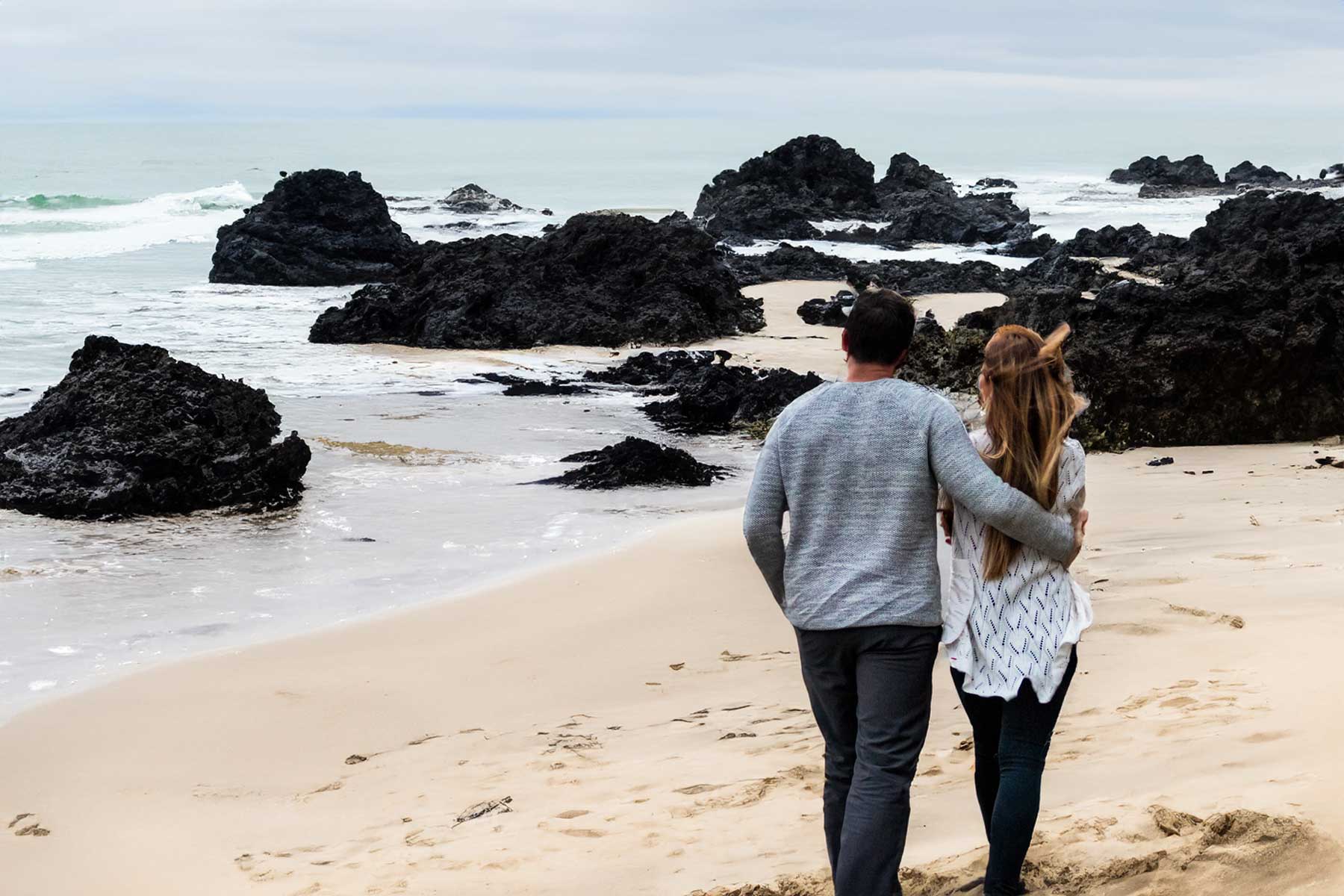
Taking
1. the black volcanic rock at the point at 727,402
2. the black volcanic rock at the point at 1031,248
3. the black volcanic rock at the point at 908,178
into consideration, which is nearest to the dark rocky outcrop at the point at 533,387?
the black volcanic rock at the point at 727,402

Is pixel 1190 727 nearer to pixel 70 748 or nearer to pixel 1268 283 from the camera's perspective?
pixel 70 748

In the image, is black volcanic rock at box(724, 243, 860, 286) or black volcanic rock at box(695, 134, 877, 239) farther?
black volcanic rock at box(695, 134, 877, 239)

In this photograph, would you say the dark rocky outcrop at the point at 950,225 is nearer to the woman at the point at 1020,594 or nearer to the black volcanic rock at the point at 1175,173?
the black volcanic rock at the point at 1175,173

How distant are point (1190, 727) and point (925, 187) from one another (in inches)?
1671

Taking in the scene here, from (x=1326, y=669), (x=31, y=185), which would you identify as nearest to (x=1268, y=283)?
(x=1326, y=669)

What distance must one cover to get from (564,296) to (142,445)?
34.5 ft

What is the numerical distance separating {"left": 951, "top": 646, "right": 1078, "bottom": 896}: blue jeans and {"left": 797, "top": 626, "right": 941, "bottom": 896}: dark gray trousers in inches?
6.4

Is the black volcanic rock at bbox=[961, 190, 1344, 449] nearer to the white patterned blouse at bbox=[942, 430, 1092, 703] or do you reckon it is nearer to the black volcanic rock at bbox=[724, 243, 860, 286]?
the white patterned blouse at bbox=[942, 430, 1092, 703]

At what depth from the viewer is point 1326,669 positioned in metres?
4.66

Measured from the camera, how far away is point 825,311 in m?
21.6

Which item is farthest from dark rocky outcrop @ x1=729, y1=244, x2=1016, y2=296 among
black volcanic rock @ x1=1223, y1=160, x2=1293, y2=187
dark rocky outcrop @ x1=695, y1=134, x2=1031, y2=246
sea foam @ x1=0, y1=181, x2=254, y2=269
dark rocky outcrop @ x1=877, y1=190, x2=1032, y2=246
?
black volcanic rock @ x1=1223, y1=160, x2=1293, y2=187

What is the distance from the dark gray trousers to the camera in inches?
119

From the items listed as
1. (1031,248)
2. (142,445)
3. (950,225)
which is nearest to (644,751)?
(142,445)

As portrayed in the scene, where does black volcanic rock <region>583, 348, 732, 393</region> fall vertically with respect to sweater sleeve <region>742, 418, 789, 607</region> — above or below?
below
